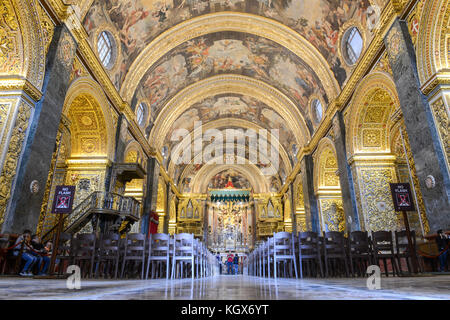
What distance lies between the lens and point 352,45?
10.6 m

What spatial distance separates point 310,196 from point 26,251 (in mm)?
12660

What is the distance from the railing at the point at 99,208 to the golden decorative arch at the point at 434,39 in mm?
9972

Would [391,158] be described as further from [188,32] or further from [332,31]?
[188,32]

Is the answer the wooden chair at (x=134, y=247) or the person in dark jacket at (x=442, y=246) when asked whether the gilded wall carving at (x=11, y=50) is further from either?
the person in dark jacket at (x=442, y=246)

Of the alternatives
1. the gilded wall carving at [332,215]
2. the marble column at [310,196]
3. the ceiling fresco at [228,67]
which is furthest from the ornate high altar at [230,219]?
the ceiling fresco at [228,67]

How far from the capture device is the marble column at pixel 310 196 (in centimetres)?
1420

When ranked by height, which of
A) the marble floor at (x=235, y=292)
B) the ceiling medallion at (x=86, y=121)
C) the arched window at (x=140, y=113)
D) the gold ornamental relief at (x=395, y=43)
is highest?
the arched window at (x=140, y=113)

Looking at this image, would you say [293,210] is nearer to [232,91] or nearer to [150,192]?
[232,91]

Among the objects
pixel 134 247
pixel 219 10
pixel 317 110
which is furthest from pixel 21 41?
pixel 317 110

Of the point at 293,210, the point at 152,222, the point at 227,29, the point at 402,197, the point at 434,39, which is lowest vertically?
the point at 402,197

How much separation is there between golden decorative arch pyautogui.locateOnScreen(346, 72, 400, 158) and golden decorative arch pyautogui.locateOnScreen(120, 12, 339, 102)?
2.05 meters

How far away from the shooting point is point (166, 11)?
39.4 ft

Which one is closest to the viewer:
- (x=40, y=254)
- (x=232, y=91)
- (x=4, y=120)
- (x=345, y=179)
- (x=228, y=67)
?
(x=40, y=254)
